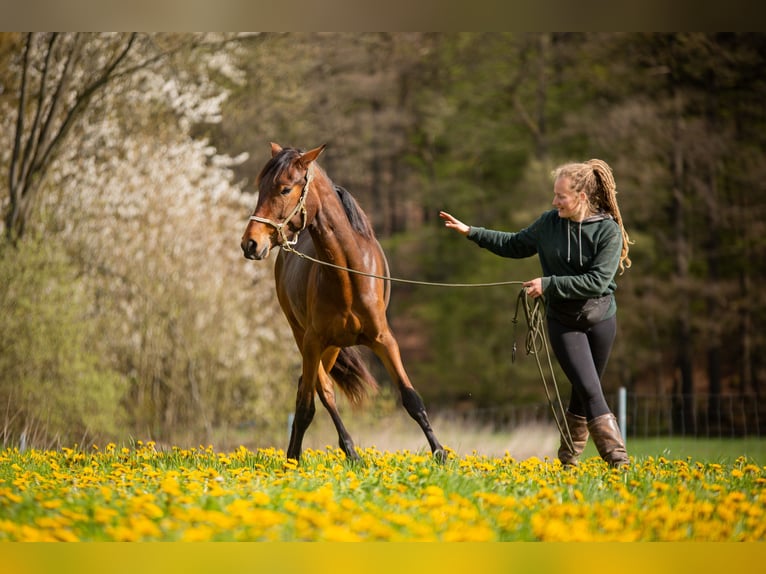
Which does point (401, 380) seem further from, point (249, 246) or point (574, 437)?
point (249, 246)

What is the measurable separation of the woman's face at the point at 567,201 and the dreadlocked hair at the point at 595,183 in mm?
28

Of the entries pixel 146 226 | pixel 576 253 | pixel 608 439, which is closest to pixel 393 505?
pixel 608 439

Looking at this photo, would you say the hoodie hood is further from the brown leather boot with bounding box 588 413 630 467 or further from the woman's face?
the brown leather boot with bounding box 588 413 630 467

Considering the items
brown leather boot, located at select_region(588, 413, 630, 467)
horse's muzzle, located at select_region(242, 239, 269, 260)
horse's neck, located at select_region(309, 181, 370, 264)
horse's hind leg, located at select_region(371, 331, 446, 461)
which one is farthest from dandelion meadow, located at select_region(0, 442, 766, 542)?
horse's neck, located at select_region(309, 181, 370, 264)

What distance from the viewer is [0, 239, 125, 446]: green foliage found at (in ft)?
34.0

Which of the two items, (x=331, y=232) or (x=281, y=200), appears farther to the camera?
(x=331, y=232)

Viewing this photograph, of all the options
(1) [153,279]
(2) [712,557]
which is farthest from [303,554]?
(1) [153,279]

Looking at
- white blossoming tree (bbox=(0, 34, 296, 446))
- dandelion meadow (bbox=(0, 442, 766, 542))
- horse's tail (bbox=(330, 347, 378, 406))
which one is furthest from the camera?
white blossoming tree (bbox=(0, 34, 296, 446))

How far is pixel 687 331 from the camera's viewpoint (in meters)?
16.7

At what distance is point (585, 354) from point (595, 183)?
→ 99 centimetres

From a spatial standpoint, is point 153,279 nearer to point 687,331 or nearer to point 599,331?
point 599,331

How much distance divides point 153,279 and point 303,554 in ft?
28.1

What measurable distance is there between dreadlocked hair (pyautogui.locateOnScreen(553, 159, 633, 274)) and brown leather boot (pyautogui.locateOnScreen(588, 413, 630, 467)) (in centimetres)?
87

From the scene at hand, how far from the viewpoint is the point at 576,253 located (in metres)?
5.14
